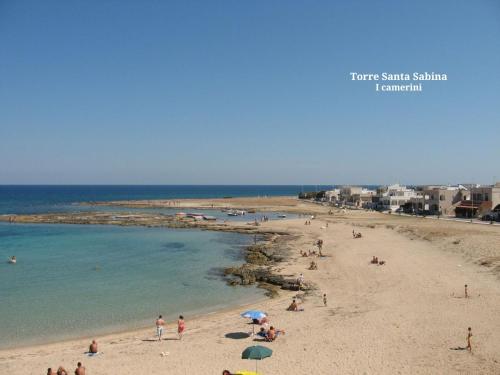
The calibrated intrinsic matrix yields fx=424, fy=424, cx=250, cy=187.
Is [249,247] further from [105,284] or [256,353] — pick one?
[256,353]

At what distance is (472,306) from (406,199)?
69.4 meters

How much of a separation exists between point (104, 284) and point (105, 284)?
73 mm

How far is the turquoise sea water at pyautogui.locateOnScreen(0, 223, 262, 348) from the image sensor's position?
22.7 m

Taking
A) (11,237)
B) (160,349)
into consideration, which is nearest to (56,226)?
(11,237)

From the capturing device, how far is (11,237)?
5609cm

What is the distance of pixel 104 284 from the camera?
30.8m

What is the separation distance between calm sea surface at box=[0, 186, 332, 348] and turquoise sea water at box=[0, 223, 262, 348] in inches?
2.0

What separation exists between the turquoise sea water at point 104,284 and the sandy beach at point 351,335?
1970 millimetres

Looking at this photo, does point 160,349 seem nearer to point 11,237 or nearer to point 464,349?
point 464,349

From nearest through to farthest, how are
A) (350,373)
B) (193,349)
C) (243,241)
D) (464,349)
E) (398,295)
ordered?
(350,373), (464,349), (193,349), (398,295), (243,241)

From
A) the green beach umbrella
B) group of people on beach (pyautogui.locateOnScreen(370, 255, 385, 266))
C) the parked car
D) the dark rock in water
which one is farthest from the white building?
the green beach umbrella

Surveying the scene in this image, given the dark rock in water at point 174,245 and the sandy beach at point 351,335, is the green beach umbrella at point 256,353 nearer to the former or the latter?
the sandy beach at point 351,335

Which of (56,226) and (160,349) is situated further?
(56,226)

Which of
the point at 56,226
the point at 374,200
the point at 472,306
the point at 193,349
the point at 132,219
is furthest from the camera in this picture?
the point at 374,200
